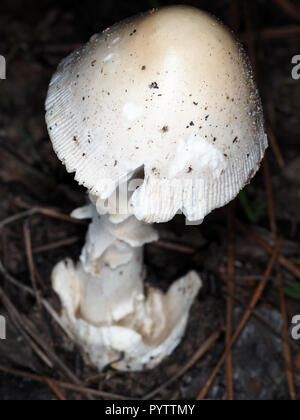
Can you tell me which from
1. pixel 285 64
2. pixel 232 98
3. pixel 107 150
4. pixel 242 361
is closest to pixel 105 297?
pixel 242 361

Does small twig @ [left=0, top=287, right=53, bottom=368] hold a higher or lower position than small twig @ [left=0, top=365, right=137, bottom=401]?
higher

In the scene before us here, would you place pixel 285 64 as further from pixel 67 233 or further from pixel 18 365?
pixel 18 365

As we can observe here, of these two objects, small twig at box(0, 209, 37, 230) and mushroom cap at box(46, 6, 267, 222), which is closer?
mushroom cap at box(46, 6, 267, 222)

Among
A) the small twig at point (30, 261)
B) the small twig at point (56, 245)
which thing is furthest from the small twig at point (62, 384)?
the small twig at point (56, 245)

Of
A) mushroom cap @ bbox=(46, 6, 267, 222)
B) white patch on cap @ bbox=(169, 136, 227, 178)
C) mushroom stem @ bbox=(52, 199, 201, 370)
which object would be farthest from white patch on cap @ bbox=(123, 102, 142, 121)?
mushroom stem @ bbox=(52, 199, 201, 370)

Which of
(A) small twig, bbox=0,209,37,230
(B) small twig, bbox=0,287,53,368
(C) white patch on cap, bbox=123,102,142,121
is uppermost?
(A) small twig, bbox=0,209,37,230

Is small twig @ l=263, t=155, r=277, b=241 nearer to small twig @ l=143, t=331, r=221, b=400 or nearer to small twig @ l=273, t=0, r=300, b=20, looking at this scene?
small twig @ l=143, t=331, r=221, b=400
